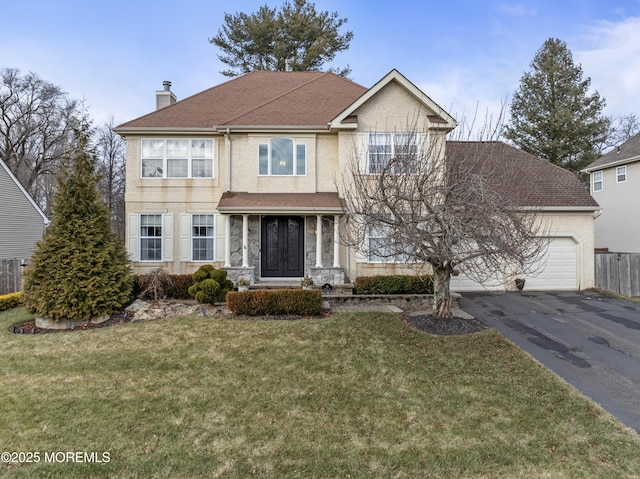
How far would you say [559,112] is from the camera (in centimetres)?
2403

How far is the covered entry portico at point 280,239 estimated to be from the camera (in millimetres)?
11597

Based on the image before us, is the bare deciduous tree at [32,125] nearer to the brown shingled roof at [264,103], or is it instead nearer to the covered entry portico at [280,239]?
the brown shingled roof at [264,103]

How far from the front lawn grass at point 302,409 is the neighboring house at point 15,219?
1189 centimetres

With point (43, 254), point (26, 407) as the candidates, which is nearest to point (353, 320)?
point (26, 407)

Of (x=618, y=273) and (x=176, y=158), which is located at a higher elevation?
(x=176, y=158)

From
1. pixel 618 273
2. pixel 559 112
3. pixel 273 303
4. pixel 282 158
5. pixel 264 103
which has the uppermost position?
pixel 559 112

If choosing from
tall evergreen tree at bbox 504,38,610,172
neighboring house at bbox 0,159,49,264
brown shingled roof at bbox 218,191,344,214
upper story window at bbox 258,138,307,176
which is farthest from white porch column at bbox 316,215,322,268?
tall evergreen tree at bbox 504,38,610,172

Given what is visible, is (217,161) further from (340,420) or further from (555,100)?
(555,100)

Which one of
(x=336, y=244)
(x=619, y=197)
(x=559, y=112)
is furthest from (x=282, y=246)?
(x=559, y=112)

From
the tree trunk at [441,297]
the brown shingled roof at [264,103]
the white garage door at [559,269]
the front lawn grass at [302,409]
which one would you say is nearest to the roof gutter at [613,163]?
the white garage door at [559,269]

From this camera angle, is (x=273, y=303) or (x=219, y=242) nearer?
(x=273, y=303)

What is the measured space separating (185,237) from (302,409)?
9.27m

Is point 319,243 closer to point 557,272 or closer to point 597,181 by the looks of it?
point 557,272

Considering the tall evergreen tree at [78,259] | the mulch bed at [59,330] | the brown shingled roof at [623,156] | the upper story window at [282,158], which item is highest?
the brown shingled roof at [623,156]
